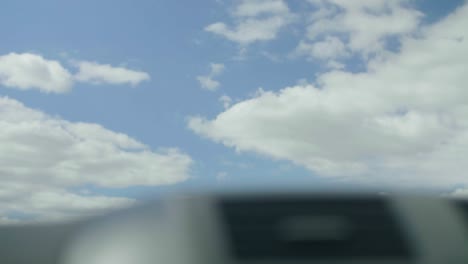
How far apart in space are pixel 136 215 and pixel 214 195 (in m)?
0.38

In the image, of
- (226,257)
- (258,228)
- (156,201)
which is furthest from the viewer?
(156,201)

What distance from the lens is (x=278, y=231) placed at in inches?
110

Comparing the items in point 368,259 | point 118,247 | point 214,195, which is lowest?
point 368,259

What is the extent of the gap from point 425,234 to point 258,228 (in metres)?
0.76

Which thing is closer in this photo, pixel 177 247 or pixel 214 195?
pixel 177 247

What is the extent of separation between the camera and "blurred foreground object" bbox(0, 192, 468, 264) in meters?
2.60

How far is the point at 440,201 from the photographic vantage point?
123 inches

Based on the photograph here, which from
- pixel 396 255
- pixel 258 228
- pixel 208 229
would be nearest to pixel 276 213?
pixel 258 228

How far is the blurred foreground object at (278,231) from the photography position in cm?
260

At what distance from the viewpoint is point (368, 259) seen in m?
2.65

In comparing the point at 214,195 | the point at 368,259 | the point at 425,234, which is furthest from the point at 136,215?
the point at 425,234

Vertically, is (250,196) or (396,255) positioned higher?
(250,196)

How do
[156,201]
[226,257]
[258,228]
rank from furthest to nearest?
[156,201]
[258,228]
[226,257]

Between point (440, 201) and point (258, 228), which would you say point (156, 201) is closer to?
point (258, 228)
